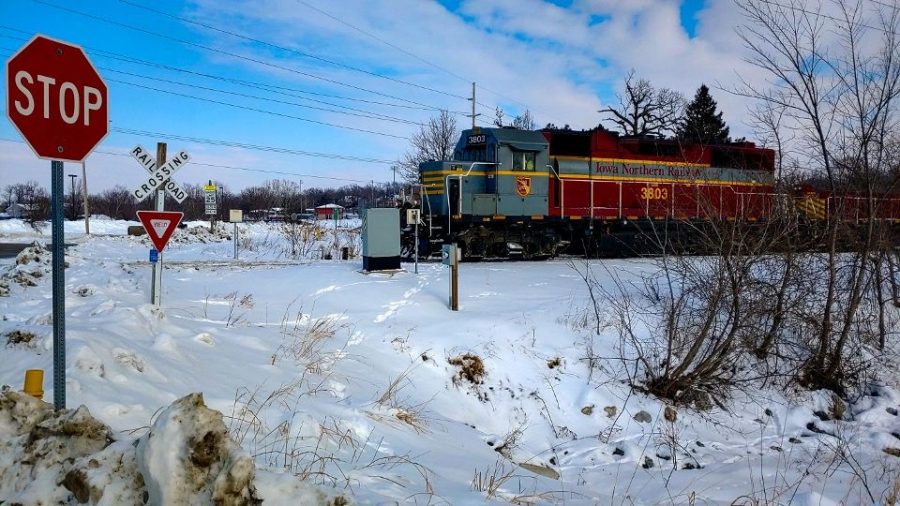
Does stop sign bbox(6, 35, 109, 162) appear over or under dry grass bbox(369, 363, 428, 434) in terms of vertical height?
over

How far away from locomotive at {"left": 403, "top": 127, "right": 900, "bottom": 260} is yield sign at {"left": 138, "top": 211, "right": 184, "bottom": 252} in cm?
836

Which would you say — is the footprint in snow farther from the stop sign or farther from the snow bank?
the snow bank

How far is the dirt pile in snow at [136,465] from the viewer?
230 cm

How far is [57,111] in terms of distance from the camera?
9.48ft

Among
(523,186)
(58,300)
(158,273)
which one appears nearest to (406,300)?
(158,273)

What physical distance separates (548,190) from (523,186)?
3.13 feet

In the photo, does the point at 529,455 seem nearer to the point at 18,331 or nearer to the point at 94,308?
the point at 18,331

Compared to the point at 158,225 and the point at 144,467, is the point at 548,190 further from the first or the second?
the point at 144,467

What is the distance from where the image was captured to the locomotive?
15.1m

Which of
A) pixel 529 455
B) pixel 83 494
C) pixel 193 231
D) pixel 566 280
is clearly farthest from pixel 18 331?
pixel 193 231

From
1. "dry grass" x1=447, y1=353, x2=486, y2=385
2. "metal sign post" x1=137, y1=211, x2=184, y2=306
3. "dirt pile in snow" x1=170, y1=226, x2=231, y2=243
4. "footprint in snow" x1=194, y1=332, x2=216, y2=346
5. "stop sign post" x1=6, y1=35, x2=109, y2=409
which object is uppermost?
"stop sign post" x1=6, y1=35, x2=109, y2=409

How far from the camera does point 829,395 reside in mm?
7750

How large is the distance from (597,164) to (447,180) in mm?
4813

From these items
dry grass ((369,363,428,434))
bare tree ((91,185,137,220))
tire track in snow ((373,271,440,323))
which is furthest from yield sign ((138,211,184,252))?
bare tree ((91,185,137,220))
